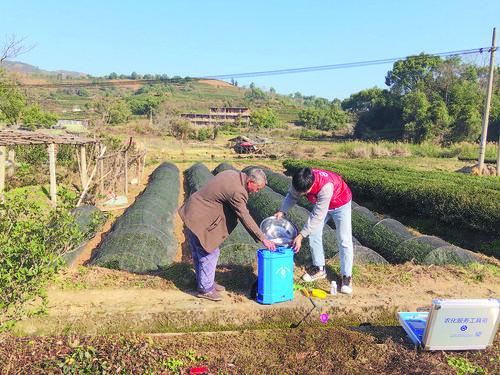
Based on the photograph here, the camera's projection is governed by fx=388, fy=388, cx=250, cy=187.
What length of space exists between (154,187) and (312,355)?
1018 centimetres

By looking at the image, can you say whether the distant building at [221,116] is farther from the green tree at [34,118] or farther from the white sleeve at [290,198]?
the white sleeve at [290,198]

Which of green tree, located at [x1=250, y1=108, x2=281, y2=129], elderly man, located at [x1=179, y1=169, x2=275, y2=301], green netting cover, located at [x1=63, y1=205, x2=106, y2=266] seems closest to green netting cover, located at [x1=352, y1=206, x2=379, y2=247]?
elderly man, located at [x1=179, y1=169, x2=275, y2=301]

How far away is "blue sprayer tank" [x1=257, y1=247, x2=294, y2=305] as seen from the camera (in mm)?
4105

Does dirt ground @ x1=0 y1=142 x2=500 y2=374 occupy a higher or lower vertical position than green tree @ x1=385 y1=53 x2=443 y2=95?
lower

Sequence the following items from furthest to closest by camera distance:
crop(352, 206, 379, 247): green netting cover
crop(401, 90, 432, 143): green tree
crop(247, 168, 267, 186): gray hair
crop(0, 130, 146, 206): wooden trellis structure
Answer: crop(401, 90, 432, 143): green tree, crop(0, 130, 146, 206): wooden trellis structure, crop(352, 206, 379, 247): green netting cover, crop(247, 168, 267, 186): gray hair

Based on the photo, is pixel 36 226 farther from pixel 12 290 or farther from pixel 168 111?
pixel 168 111

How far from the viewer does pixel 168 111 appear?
67375mm

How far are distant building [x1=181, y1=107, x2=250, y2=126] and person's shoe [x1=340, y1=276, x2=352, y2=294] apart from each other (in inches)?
2591

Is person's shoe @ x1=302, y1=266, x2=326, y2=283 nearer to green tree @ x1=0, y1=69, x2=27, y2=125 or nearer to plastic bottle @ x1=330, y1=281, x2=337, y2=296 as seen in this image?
plastic bottle @ x1=330, y1=281, x2=337, y2=296

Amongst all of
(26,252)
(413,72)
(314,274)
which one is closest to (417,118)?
(413,72)

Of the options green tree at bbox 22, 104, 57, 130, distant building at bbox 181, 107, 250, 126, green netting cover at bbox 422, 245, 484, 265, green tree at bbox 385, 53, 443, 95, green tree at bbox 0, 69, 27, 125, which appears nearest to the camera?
green netting cover at bbox 422, 245, 484, 265

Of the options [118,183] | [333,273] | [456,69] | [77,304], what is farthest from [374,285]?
[456,69]

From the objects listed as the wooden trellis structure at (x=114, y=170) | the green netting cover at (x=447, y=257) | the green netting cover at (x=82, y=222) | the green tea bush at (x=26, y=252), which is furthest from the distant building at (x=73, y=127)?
the green netting cover at (x=447, y=257)

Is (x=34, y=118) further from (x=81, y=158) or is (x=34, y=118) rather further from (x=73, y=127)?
(x=81, y=158)
